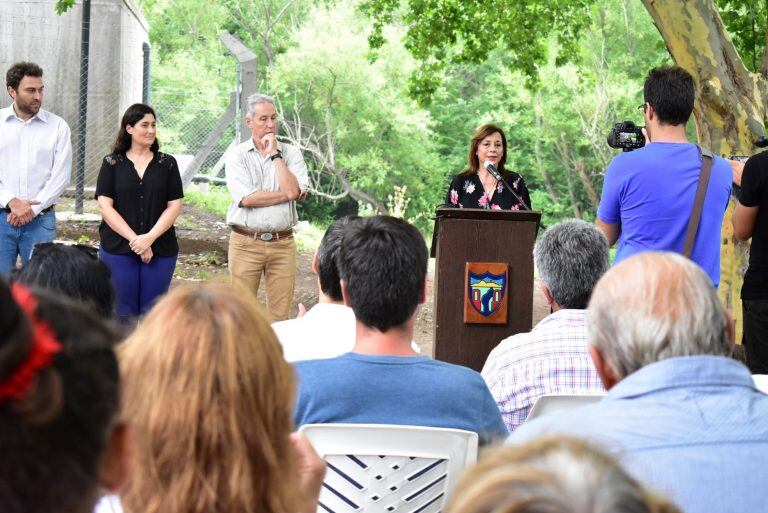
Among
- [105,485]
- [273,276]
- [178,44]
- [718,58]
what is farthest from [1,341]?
[178,44]

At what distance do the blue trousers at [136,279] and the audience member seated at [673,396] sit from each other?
4161 mm

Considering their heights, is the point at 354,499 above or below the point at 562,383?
below

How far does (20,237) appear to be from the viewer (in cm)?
622

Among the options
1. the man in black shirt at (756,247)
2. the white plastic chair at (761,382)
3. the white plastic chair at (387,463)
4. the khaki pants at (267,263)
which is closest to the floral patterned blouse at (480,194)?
the khaki pants at (267,263)

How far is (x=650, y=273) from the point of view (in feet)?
6.88

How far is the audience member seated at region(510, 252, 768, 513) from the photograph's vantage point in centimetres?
175

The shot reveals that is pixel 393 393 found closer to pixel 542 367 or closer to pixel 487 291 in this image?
pixel 542 367

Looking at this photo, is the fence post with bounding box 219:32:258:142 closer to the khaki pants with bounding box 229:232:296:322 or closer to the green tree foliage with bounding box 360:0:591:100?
the green tree foliage with bounding box 360:0:591:100

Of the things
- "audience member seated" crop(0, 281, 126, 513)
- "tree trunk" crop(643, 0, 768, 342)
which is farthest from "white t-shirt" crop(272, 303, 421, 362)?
"tree trunk" crop(643, 0, 768, 342)

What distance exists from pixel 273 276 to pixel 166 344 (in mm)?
4765

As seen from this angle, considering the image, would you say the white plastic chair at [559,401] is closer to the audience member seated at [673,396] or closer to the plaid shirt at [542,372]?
the plaid shirt at [542,372]

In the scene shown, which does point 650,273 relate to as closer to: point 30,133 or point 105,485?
point 105,485

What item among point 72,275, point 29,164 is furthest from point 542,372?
point 29,164

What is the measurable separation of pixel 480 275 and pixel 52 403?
4.20 m
